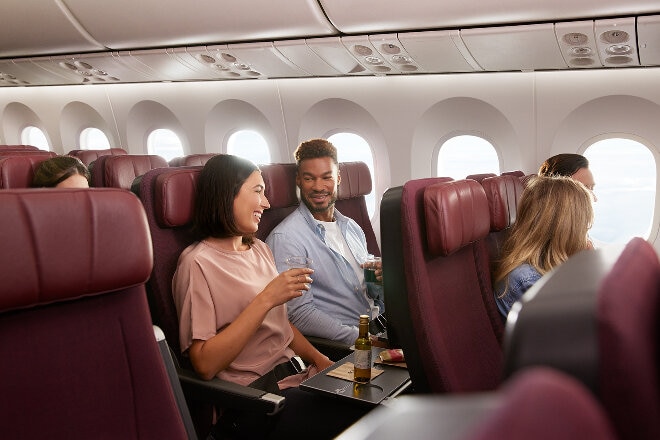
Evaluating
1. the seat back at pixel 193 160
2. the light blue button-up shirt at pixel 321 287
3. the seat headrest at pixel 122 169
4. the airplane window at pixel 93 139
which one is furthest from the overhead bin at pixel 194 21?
the airplane window at pixel 93 139

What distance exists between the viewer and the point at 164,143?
9000 millimetres

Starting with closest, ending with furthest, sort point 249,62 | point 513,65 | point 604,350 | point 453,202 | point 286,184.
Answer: point 604,350 < point 453,202 < point 286,184 < point 513,65 < point 249,62

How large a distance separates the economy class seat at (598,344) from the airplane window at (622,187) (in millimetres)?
5050

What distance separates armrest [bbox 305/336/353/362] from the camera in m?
2.38

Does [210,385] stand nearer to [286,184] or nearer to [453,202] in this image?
[453,202]

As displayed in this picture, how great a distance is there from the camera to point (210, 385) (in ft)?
6.31

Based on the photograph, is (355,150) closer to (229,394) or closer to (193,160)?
(193,160)

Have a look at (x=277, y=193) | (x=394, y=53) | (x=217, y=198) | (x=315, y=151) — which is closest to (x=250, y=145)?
(x=394, y=53)

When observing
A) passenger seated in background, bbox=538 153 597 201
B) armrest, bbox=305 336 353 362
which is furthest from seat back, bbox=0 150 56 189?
passenger seated in background, bbox=538 153 597 201

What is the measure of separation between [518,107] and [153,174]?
4.10 meters

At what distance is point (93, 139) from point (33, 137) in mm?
1860

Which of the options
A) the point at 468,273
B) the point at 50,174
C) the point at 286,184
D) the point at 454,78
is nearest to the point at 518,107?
the point at 454,78

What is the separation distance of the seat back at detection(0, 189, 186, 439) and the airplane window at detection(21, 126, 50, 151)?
10853 millimetres

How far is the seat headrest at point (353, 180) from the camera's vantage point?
404 cm
